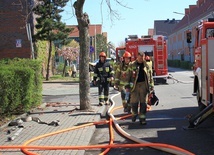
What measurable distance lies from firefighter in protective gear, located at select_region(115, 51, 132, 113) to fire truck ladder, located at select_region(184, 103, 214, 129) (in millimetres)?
2288

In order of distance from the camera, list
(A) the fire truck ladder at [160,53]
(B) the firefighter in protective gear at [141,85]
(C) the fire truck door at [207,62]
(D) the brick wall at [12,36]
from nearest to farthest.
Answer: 1. (C) the fire truck door at [207,62]
2. (B) the firefighter in protective gear at [141,85]
3. (A) the fire truck ladder at [160,53]
4. (D) the brick wall at [12,36]

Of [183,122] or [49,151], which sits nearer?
[49,151]

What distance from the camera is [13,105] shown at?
33.5ft

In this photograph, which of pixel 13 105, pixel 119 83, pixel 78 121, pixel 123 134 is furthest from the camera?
pixel 119 83

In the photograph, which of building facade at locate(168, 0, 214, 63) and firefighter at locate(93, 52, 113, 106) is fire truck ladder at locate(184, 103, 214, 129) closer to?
firefighter at locate(93, 52, 113, 106)

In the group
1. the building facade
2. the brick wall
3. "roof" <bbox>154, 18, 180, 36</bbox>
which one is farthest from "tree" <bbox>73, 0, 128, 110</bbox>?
"roof" <bbox>154, 18, 180, 36</bbox>

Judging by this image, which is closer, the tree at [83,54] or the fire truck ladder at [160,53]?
the tree at [83,54]

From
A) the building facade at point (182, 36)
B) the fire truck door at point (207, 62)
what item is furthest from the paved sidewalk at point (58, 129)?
the building facade at point (182, 36)

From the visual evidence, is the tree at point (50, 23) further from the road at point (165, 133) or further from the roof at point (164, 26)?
the roof at point (164, 26)

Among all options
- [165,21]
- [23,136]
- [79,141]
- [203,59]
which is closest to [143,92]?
[203,59]

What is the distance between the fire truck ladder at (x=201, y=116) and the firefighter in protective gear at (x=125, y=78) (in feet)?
7.51

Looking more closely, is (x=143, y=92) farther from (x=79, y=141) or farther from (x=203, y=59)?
(x=79, y=141)

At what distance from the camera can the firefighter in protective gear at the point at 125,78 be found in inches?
405

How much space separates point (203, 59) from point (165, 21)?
4326 inches
